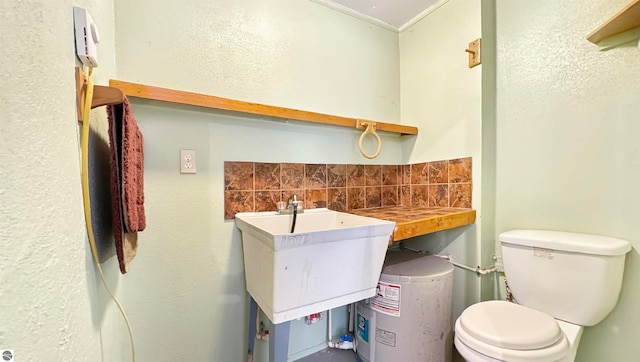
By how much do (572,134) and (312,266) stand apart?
1.36 m

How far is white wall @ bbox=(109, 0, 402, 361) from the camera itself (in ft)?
3.54

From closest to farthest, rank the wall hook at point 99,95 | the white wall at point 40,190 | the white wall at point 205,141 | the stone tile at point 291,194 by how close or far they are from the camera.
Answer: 1. the white wall at point 40,190
2. the wall hook at point 99,95
3. the white wall at point 205,141
4. the stone tile at point 291,194

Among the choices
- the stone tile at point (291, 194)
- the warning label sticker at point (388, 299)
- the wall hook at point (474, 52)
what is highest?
the wall hook at point (474, 52)

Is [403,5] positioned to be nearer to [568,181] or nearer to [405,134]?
[405,134]

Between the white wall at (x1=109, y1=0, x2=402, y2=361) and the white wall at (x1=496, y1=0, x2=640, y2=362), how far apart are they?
40.9 inches

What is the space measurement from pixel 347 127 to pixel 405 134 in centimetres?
52

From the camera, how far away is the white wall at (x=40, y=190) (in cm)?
32

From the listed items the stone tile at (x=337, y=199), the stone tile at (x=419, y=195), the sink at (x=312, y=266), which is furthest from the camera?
the stone tile at (x=419, y=195)

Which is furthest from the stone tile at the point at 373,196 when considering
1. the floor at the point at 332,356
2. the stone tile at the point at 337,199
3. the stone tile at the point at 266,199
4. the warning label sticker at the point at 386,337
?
the floor at the point at 332,356

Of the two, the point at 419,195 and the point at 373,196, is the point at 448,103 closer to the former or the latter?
the point at 419,195

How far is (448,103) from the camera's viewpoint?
1.56 meters

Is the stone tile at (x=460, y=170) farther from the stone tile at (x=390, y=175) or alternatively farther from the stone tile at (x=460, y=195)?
the stone tile at (x=390, y=175)

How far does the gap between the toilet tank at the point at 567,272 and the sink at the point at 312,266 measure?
0.67 m

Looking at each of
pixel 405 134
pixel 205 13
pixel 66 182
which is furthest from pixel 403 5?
pixel 66 182
